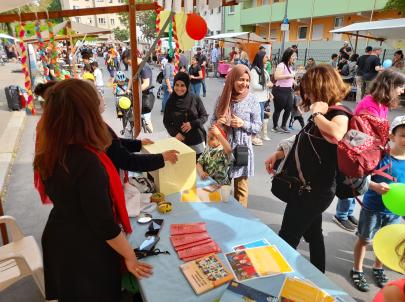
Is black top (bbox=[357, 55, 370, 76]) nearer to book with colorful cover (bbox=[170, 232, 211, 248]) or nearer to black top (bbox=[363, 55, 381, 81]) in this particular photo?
black top (bbox=[363, 55, 381, 81])

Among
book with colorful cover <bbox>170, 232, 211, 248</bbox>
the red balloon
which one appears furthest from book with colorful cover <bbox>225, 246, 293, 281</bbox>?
the red balloon

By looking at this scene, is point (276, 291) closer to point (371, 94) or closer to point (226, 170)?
point (226, 170)

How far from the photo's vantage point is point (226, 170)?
9.20 feet

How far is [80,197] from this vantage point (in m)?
1.35

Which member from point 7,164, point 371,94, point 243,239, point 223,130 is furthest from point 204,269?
point 7,164

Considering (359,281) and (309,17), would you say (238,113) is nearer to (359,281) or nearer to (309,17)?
(359,281)

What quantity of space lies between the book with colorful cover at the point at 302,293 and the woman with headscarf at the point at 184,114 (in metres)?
2.49

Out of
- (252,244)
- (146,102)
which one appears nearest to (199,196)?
(252,244)

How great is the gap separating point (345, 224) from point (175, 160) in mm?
2358

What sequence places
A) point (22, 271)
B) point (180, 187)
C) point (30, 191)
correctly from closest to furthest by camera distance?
1. point (22, 271)
2. point (180, 187)
3. point (30, 191)

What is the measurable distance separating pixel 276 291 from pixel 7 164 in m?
5.26

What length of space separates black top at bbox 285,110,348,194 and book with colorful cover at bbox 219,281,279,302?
0.91 metres

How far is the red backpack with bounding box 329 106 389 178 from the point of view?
1887mm

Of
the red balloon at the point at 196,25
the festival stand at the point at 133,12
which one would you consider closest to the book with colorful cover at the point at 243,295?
the festival stand at the point at 133,12
